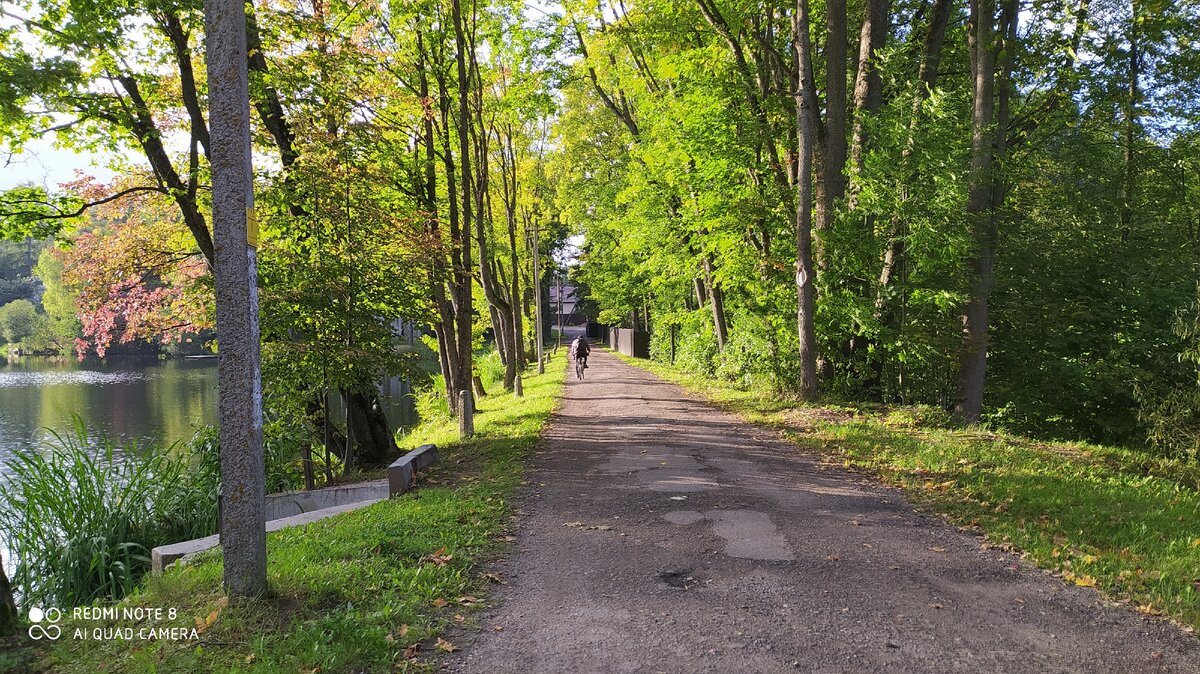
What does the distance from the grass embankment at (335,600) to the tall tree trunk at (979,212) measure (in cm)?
981

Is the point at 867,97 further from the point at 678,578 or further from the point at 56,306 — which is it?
the point at 56,306

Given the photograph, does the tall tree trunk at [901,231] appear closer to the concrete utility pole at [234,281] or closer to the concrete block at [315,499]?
the concrete block at [315,499]

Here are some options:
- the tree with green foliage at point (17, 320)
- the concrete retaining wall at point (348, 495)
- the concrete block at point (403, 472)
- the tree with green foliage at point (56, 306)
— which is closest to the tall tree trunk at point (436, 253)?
the concrete retaining wall at point (348, 495)

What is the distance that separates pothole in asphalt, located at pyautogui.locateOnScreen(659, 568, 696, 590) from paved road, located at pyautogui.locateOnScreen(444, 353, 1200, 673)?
18 mm

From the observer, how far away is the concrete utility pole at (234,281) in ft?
12.7

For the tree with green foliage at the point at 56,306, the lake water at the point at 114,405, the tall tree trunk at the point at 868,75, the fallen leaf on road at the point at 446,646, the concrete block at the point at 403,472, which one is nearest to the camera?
the fallen leaf on road at the point at 446,646

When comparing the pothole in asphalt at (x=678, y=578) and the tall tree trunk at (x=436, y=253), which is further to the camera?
the tall tree trunk at (x=436, y=253)

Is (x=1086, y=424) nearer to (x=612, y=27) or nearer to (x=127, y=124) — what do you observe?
(x=612, y=27)

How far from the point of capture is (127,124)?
1048cm

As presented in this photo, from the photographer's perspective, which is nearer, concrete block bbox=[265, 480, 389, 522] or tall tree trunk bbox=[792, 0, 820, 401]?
concrete block bbox=[265, 480, 389, 522]

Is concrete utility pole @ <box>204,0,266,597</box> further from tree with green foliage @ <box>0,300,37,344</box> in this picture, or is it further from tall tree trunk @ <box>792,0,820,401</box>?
tree with green foliage @ <box>0,300,37,344</box>

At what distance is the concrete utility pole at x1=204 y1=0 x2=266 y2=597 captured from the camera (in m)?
3.86

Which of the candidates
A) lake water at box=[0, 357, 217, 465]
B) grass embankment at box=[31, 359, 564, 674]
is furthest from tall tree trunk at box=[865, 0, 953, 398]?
lake water at box=[0, 357, 217, 465]

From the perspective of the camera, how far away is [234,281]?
12.7 ft
